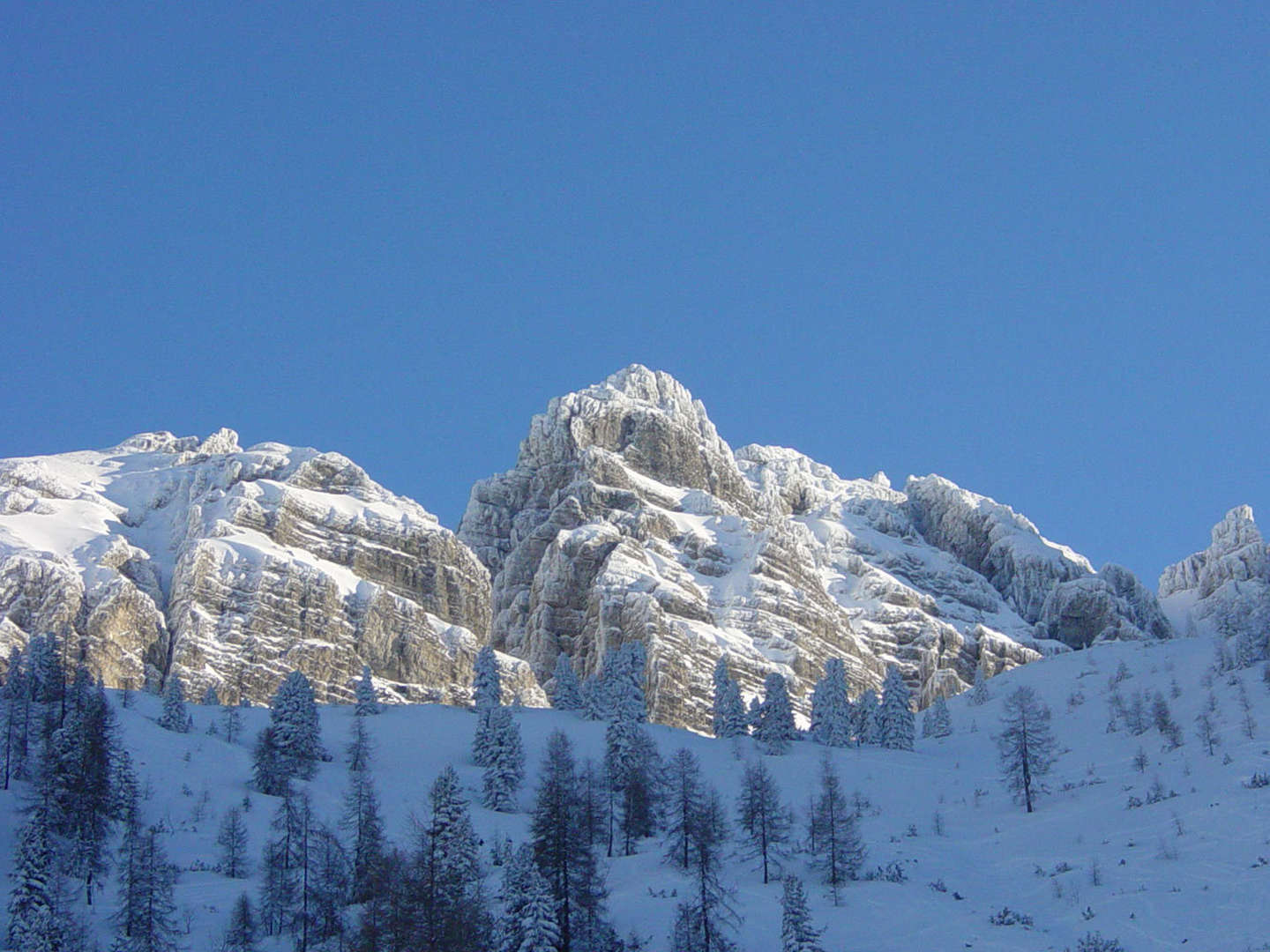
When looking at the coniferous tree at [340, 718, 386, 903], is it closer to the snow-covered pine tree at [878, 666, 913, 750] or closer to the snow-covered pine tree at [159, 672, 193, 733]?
the snow-covered pine tree at [159, 672, 193, 733]

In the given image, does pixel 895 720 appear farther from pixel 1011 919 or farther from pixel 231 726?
pixel 1011 919

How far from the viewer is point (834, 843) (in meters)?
72.5

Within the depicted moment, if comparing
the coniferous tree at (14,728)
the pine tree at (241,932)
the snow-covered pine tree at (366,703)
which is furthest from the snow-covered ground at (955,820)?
the coniferous tree at (14,728)

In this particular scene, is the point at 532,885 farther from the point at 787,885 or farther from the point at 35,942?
the point at 35,942

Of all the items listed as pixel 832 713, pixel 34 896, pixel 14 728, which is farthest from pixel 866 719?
pixel 34 896

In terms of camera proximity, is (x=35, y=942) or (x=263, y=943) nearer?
(x=35, y=942)

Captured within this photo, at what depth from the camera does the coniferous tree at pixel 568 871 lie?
187 ft

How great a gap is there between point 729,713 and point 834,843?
182 feet

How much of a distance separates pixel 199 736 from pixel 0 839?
104 feet

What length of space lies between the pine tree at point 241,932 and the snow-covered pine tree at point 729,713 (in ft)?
218

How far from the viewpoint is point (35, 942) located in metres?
56.0

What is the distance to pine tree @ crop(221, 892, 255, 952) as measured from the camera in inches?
2387

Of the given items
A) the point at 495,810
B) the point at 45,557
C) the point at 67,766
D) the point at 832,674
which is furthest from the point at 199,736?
the point at 45,557

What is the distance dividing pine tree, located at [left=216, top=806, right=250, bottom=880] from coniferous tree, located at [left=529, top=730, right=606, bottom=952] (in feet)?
65.1
